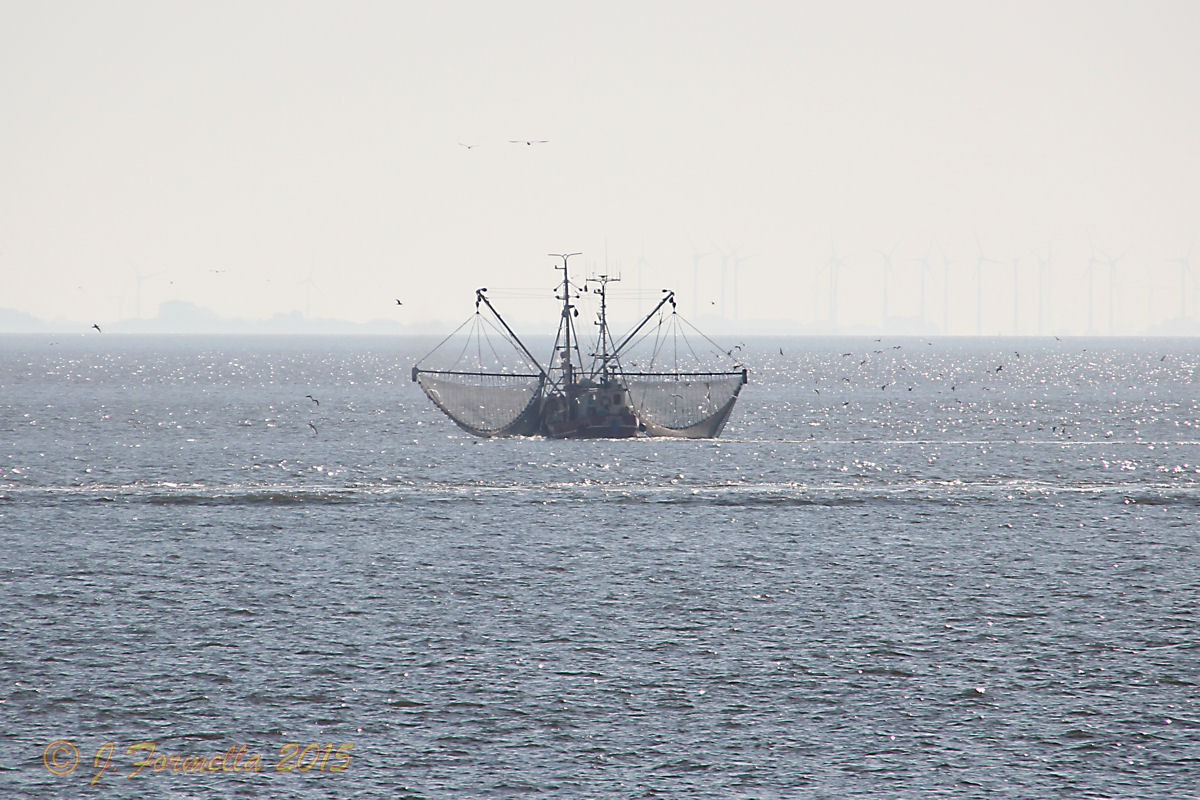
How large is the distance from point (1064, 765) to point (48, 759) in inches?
1378

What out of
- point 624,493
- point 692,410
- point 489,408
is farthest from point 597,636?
point 692,410

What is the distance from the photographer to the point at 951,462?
471 feet

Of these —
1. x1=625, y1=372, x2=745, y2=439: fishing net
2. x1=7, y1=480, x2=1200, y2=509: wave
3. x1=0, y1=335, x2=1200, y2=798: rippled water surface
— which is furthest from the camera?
x1=625, y1=372, x2=745, y2=439: fishing net

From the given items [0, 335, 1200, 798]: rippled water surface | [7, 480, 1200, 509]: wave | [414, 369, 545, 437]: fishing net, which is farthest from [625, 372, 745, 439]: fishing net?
[7, 480, 1200, 509]: wave

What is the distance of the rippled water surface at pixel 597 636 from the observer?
148 feet

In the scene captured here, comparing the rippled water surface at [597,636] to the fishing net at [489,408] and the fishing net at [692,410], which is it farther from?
the fishing net at [489,408]

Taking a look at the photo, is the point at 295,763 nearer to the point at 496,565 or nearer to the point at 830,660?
the point at 830,660

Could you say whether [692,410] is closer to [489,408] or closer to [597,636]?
[489,408]

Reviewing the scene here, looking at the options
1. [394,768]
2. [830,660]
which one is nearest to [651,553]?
[830,660]

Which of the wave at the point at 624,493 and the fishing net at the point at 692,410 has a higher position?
the fishing net at the point at 692,410

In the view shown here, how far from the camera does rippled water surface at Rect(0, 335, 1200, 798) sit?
45062 mm

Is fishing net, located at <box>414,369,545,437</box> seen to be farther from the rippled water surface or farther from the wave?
the wave

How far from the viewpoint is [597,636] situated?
62.5 m

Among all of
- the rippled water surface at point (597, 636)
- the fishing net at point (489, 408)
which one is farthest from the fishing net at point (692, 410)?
the rippled water surface at point (597, 636)
